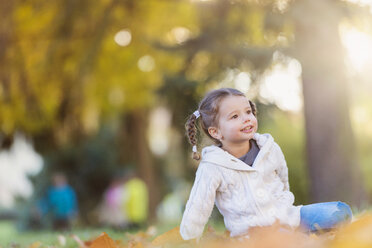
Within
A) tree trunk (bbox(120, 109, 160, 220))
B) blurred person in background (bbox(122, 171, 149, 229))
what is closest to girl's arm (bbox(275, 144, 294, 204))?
blurred person in background (bbox(122, 171, 149, 229))

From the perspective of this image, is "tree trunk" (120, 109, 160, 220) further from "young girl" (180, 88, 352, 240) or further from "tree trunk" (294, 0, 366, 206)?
"young girl" (180, 88, 352, 240)

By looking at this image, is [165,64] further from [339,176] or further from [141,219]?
[339,176]

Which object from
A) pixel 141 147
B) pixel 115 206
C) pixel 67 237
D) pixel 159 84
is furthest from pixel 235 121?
pixel 141 147

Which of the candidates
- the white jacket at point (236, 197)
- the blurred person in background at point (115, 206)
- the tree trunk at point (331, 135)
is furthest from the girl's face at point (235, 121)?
the blurred person in background at point (115, 206)

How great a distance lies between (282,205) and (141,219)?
8884 mm

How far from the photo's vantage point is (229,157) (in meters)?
2.81

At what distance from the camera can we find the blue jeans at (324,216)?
2752mm

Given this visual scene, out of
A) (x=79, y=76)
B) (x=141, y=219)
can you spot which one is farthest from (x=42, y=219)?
(x=79, y=76)

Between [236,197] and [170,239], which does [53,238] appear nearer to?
[170,239]

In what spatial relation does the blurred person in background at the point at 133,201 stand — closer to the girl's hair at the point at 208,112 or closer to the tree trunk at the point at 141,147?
the tree trunk at the point at 141,147

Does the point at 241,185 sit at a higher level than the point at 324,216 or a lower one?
higher

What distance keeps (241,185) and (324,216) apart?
1.53 feet

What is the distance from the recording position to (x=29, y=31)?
37.7 ft

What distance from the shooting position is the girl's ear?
2.97m
